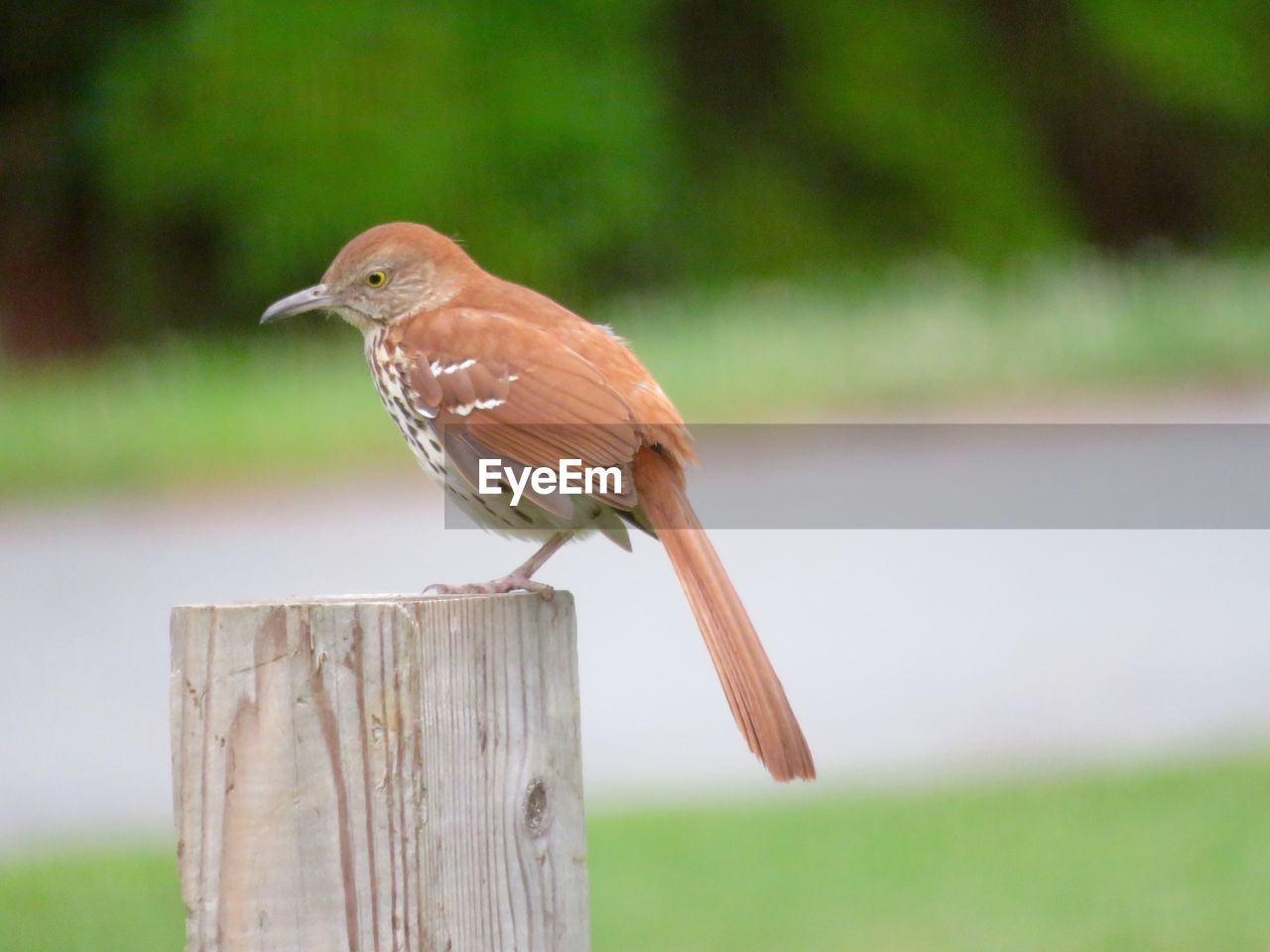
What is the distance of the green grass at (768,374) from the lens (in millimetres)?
10414

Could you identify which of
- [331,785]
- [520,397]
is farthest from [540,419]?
[331,785]

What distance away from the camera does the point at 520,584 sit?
2760mm

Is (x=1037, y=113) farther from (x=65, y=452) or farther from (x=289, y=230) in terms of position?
(x=65, y=452)

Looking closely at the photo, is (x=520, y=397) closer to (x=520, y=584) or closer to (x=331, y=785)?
(x=520, y=584)

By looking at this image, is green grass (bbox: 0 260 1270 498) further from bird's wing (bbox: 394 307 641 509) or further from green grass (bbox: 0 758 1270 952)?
bird's wing (bbox: 394 307 641 509)

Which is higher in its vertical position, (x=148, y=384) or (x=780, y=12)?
(x=780, y=12)

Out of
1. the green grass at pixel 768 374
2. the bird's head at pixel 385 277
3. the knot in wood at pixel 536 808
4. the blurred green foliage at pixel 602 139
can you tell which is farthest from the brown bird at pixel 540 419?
the blurred green foliage at pixel 602 139

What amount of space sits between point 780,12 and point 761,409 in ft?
19.1

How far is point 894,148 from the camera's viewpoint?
47.6ft

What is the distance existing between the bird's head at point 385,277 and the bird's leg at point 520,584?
75cm

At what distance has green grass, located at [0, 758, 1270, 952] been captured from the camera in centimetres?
503

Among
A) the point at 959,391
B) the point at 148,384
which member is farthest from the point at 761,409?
the point at 148,384

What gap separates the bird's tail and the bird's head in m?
0.93

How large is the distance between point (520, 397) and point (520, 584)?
69cm
